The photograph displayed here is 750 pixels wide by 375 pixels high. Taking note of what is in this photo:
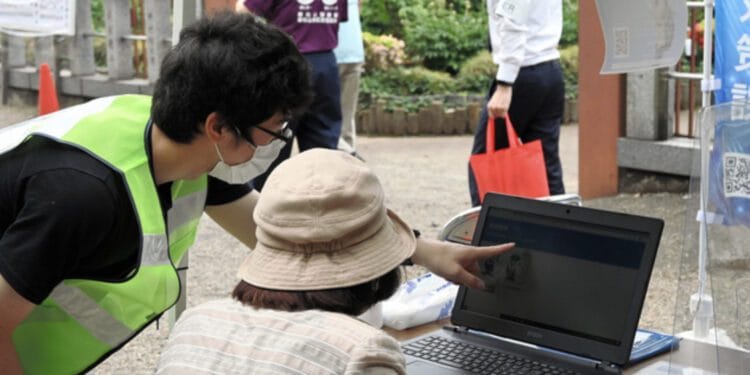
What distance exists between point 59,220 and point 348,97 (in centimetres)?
486

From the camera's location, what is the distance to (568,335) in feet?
7.84

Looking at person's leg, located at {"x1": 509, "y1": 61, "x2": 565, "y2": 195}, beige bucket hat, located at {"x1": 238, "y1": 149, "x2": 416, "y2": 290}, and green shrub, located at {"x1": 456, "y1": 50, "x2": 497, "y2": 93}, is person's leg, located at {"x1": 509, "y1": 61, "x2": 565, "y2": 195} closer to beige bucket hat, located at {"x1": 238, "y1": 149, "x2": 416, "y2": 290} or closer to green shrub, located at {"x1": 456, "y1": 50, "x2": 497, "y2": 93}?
beige bucket hat, located at {"x1": 238, "y1": 149, "x2": 416, "y2": 290}

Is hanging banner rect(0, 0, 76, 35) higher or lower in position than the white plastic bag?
higher

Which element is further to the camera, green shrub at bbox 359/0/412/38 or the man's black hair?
green shrub at bbox 359/0/412/38

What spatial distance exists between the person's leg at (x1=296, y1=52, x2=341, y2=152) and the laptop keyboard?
3481 mm

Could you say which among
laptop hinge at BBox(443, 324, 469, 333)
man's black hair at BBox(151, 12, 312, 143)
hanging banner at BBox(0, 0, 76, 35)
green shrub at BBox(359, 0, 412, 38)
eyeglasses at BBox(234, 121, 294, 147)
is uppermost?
green shrub at BBox(359, 0, 412, 38)

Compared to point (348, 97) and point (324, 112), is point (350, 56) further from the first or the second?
point (324, 112)

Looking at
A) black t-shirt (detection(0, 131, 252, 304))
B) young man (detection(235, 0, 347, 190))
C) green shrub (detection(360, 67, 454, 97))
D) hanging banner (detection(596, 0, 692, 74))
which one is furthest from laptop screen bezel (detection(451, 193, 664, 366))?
green shrub (detection(360, 67, 454, 97))

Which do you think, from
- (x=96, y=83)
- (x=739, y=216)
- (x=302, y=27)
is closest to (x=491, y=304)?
(x=739, y=216)

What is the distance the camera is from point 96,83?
11414 millimetres

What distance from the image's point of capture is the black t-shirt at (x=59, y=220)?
223 cm

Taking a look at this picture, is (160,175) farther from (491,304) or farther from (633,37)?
(633,37)

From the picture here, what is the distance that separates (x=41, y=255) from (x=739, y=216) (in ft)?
4.39

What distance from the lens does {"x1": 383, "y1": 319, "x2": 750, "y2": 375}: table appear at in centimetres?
215
